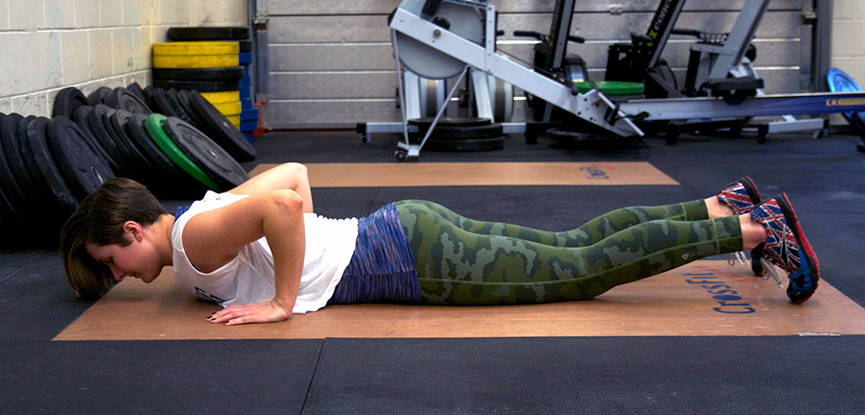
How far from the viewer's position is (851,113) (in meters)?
5.60

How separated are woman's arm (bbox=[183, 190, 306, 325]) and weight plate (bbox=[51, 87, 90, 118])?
110 inches

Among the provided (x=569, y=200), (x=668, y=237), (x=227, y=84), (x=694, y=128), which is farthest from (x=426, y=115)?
(x=668, y=237)

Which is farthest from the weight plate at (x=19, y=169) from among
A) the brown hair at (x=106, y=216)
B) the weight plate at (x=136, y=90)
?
the weight plate at (x=136, y=90)

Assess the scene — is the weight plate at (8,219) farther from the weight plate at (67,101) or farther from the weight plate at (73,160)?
the weight plate at (67,101)

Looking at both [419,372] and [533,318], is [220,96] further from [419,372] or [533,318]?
[419,372]

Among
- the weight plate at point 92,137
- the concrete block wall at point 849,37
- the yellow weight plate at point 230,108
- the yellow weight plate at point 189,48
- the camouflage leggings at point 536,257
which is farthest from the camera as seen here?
the concrete block wall at point 849,37

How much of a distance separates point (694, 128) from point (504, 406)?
17.7ft

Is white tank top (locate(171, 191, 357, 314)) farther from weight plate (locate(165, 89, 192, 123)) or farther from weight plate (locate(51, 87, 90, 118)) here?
weight plate (locate(165, 89, 192, 123))

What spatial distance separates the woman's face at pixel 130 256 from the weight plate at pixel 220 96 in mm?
4070

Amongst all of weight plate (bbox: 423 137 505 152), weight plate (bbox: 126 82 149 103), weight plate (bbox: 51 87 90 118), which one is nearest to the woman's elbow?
weight plate (bbox: 51 87 90 118)

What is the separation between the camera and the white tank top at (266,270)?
1868mm

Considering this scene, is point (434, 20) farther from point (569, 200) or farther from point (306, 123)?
point (306, 123)

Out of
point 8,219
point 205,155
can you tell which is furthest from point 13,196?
point 205,155

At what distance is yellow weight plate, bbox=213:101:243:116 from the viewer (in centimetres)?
575
